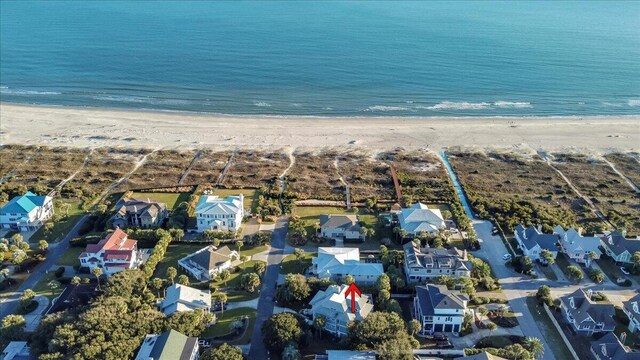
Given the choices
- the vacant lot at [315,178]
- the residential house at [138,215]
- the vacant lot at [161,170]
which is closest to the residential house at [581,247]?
the vacant lot at [315,178]

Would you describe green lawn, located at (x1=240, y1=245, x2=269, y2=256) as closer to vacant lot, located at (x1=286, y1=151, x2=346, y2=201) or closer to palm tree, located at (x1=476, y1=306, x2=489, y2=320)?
vacant lot, located at (x1=286, y1=151, x2=346, y2=201)

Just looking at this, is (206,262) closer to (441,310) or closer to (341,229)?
(341,229)

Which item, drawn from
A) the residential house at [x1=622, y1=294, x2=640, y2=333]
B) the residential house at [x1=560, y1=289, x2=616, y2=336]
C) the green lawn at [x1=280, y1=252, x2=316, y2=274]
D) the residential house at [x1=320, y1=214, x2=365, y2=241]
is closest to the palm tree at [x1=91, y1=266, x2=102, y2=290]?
the green lawn at [x1=280, y1=252, x2=316, y2=274]

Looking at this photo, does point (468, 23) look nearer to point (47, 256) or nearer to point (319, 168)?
point (319, 168)

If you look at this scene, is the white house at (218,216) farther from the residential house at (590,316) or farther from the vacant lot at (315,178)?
the residential house at (590,316)

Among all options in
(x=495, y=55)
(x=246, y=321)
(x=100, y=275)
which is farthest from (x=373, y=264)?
(x=495, y=55)
